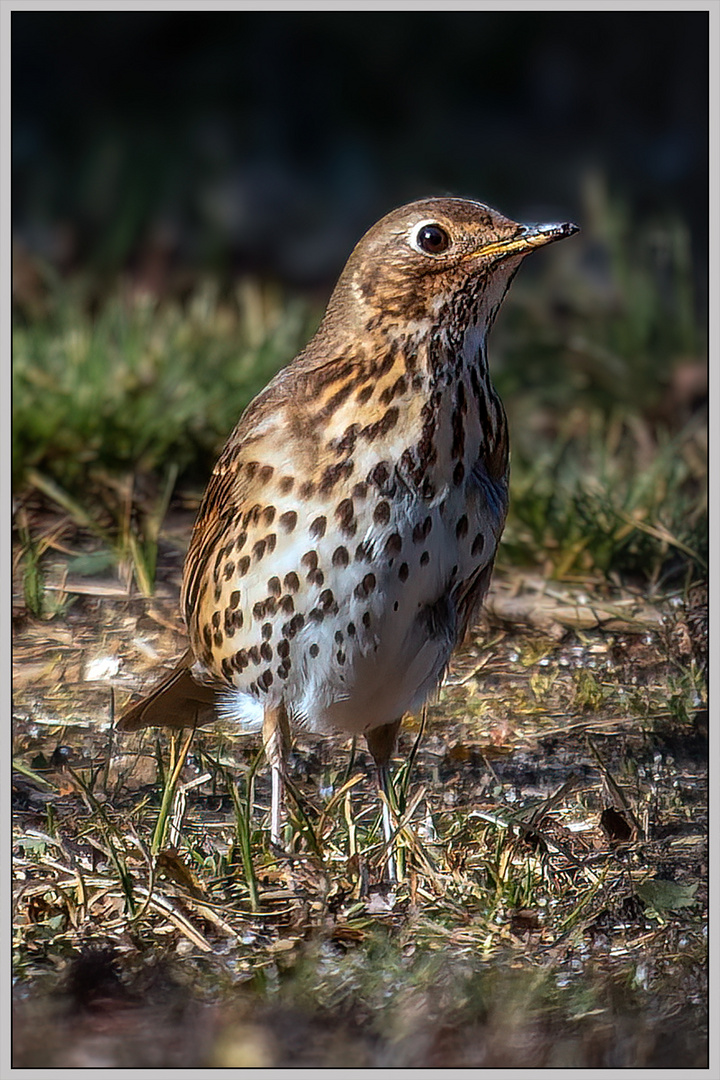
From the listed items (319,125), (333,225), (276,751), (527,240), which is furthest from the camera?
(319,125)

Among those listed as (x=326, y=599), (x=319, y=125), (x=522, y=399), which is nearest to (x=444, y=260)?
(x=326, y=599)

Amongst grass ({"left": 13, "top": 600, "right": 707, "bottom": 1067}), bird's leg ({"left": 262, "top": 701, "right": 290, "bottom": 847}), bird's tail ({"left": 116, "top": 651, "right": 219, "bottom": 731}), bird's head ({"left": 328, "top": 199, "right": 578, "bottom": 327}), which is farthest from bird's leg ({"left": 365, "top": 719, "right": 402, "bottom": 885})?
bird's head ({"left": 328, "top": 199, "right": 578, "bottom": 327})

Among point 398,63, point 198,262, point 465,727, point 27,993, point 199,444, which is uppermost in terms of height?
point 398,63

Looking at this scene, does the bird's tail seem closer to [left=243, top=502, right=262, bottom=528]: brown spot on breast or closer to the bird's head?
[left=243, top=502, right=262, bottom=528]: brown spot on breast

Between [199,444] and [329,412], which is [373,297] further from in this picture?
[199,444]

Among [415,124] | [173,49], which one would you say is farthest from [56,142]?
[415,124]

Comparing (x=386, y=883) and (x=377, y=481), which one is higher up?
(x=377, y=481)

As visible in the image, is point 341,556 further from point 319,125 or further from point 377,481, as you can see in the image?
point 319,125

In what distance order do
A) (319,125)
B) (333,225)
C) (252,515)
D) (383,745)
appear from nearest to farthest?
(252,515), (383,745), (333,225), (319,125)
